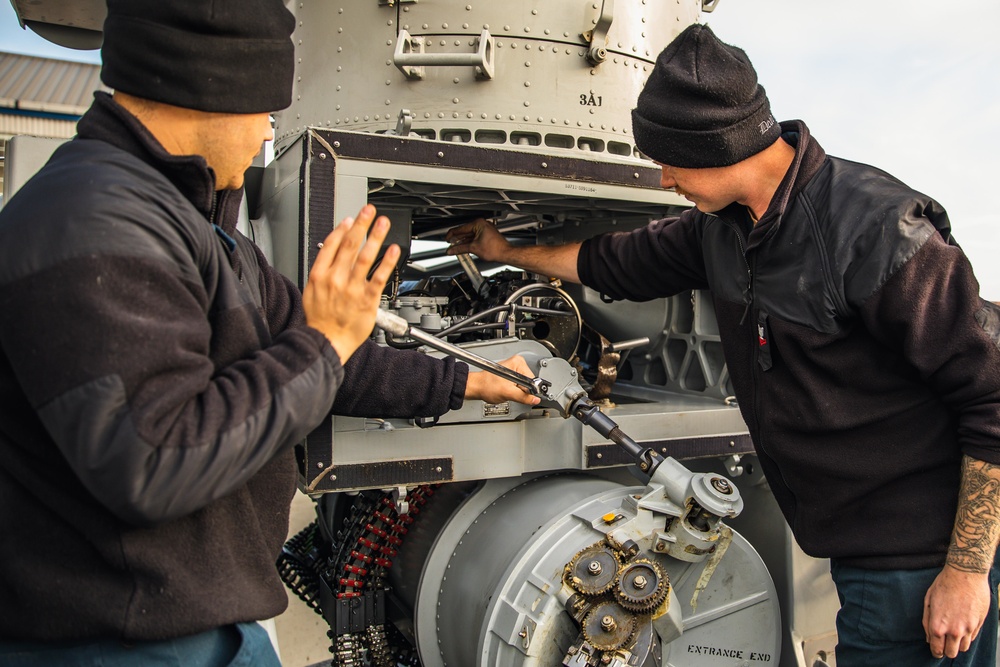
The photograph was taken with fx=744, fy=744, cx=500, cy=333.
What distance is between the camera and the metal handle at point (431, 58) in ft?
10.1

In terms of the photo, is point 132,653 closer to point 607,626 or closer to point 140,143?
point 140,143

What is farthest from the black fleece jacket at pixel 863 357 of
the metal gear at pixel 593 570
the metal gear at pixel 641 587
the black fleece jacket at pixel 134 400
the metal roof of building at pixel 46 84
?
the metal roof of building at pixel 46 84

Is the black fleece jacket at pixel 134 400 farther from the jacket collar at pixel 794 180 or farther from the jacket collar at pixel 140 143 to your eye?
the jacket collar at pixel 794 180

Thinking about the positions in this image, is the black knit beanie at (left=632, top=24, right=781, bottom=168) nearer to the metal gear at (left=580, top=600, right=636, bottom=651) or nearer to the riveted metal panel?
the riveted metal panel

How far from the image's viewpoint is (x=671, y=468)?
2.64 meters

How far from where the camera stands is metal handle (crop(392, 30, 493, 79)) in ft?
10.1

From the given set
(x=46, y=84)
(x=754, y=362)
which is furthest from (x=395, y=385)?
(x=46, y=84)

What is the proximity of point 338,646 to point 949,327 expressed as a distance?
2.62 m

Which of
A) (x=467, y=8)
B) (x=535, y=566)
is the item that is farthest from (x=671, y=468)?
(x=467, y=8)

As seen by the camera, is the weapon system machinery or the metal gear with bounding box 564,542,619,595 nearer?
the metal gear with bounding box 564,542,619,595

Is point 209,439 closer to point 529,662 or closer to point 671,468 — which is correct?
point 529,662

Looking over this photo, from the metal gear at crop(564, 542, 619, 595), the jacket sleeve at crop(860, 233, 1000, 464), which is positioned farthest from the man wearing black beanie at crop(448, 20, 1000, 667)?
the metal gear at crop(564, 542, 619, 595)

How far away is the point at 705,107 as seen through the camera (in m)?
2.27

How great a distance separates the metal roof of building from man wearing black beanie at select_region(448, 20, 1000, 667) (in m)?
13.8
